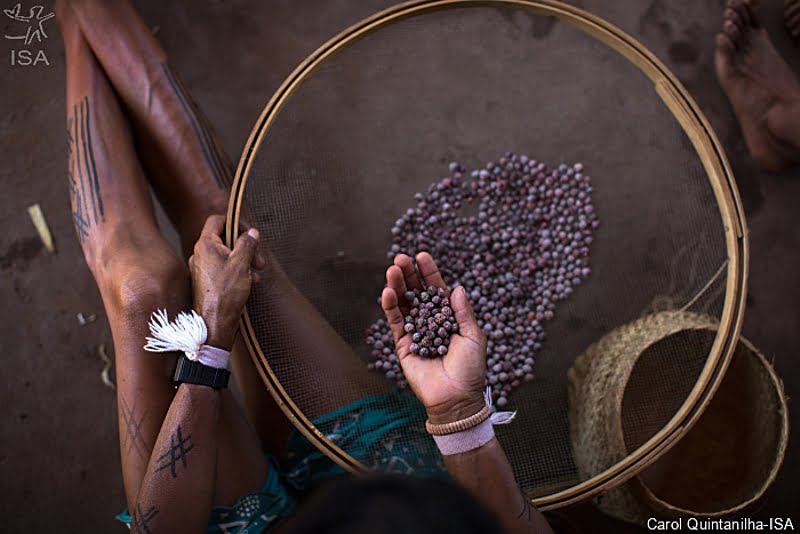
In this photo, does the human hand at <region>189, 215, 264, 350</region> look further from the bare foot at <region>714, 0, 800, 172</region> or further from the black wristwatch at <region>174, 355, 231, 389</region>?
the bare foot at <region>714, 0, 800, 172</region>

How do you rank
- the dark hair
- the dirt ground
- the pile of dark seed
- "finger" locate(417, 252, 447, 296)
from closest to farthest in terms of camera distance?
the dark hair < "finger" locate(417, 252, 447, 296) < the pile of dark seed < the dirt ground

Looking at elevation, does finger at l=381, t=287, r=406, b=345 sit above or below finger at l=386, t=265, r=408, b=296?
below

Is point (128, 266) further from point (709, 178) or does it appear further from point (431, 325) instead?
point (709, 178)

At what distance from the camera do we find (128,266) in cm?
115

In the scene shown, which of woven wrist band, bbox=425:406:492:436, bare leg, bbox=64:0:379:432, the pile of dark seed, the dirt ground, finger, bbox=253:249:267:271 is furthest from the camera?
the dirt ground

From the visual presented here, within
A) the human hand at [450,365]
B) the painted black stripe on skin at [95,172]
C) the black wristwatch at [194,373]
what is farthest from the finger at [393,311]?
the painted black stripe on skin at [95,172]

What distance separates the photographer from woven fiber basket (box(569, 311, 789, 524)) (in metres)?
1.25

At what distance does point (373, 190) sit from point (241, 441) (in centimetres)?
72

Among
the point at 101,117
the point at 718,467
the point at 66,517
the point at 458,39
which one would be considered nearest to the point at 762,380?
the point at 718,467

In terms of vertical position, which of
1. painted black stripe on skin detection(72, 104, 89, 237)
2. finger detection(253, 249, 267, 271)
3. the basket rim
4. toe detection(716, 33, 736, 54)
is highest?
painted black stripe on skin detection(72, 104, 89, 237)

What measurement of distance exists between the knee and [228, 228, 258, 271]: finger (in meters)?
0.13

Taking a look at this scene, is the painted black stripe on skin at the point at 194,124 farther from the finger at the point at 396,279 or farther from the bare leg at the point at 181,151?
the finger at the point at 396,279

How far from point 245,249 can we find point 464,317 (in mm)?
443

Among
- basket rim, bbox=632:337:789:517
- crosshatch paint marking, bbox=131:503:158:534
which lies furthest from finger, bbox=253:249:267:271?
basket rim, bbox=632:337:789:517
